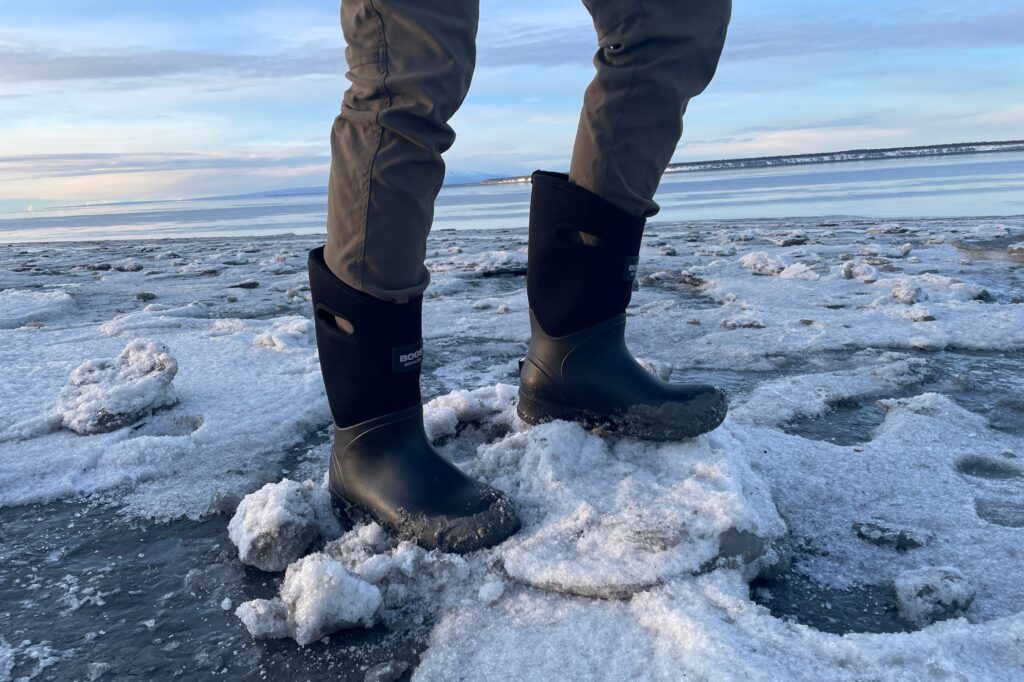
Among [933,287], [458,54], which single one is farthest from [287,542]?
[933,287]

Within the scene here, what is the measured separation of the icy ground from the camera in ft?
2.94

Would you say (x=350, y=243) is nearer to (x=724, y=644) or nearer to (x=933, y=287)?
(x=724, y=644)

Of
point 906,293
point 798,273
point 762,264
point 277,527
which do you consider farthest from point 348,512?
point 762,264

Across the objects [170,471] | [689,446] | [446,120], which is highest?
[446,120]

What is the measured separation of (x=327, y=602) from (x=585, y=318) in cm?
71

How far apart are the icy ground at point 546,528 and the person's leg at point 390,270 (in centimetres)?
7

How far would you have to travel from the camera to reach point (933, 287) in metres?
3.34

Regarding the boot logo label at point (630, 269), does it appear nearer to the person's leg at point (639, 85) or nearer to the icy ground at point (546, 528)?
the person's leg at point (639, 85)

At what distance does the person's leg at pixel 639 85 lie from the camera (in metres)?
1.30

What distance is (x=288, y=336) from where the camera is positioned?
252 cm

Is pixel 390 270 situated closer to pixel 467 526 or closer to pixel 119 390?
pixel 467 526

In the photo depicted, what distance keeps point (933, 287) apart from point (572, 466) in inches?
109

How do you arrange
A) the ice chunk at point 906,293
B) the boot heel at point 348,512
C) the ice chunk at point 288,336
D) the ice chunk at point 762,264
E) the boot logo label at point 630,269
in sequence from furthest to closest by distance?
1. the ice chunk at point 762,264
2. the ice chunk at point 906,293
3. the ice chunk at point 288,336
4. the boot logo label at point 630,269
5. the boot heel at point 348,512

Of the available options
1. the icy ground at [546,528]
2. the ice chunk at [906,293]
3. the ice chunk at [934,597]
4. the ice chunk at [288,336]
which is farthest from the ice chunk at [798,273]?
the ice chunk at [934,597]
